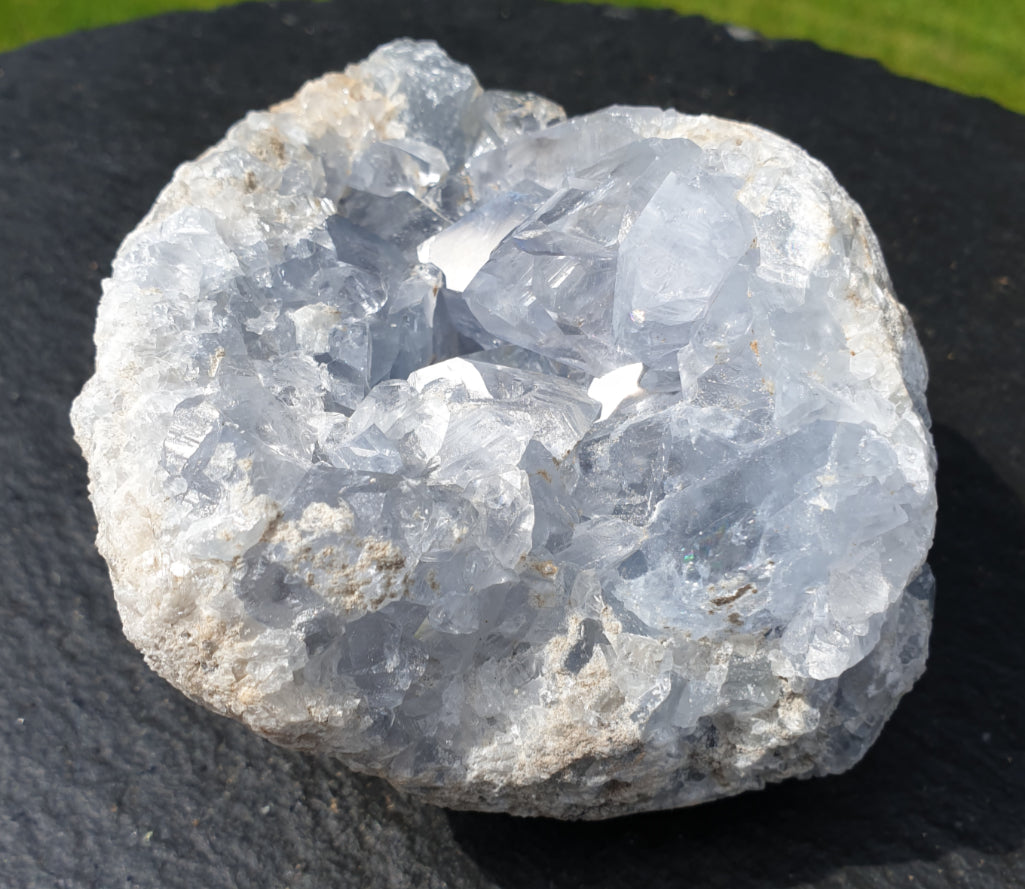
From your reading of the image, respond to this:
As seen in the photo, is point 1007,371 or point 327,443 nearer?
point 327,443

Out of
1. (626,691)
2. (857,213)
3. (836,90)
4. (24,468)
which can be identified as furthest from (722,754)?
(836,90)

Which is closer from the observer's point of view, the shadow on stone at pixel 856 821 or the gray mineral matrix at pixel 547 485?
the gray mineral matrix at pixel 547 485

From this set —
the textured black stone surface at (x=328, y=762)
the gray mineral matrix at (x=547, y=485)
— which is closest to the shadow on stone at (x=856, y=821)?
the textured black stone surface at (x=328, y=762)

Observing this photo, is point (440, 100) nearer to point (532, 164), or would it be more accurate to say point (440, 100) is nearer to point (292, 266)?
point (532, 164)

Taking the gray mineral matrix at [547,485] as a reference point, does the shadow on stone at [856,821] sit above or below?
below

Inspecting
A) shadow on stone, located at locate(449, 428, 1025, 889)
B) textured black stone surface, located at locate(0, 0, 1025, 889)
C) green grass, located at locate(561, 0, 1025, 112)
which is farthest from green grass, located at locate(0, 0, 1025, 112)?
shadow on stone, located at locate(449, 428, 1025, 889)

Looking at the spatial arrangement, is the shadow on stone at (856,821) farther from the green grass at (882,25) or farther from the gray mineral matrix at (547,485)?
the green grass at (882,25)
